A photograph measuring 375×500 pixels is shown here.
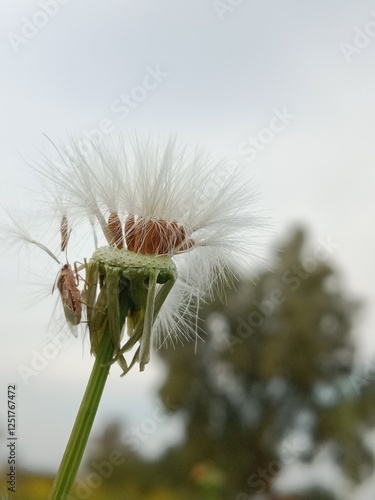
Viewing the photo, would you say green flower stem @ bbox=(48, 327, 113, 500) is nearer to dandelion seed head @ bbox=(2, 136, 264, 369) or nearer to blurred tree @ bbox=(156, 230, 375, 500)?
dandelion seed head @ bbox=(2, 136, 264, 369)

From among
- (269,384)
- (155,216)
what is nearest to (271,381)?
(269,384)

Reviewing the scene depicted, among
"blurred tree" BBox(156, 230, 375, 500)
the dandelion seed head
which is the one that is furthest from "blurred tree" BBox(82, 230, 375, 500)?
the dandelion seed head

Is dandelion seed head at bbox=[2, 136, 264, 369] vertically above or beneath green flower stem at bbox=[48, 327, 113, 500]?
above

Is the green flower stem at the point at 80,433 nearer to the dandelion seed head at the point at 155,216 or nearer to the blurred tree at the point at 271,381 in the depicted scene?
the dandelion seed head at the point at 155,216

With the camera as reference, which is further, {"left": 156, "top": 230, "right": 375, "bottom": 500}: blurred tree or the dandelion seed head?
{"left": 156, "top": 230, "right": 375, "bottom": 500}: blurred tree

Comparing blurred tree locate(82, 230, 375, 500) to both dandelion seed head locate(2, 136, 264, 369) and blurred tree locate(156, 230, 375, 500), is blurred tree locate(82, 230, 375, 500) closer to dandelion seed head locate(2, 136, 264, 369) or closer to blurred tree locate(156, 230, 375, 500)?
blurred tree locate(156, 230, 375, 500)

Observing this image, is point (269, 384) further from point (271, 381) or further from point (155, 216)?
point (155, 216)
